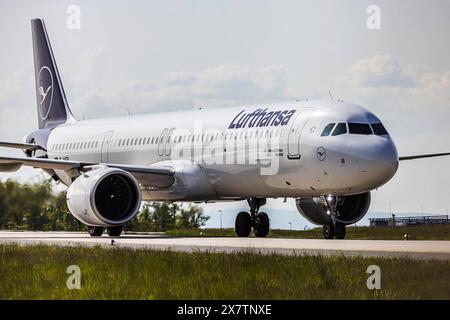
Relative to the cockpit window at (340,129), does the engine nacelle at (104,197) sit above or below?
below

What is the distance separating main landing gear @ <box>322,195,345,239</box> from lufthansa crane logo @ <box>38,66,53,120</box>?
18702 millimetres

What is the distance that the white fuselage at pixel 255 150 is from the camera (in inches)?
1041

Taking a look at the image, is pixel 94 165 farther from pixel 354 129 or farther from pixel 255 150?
pixel 354 129

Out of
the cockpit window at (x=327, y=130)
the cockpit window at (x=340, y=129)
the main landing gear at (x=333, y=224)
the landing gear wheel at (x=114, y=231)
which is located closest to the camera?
the cockpit window at (x=340, y=129)

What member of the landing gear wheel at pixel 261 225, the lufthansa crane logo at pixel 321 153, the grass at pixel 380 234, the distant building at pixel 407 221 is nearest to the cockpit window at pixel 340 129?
the lufthansa crane logo at pixel 321 153

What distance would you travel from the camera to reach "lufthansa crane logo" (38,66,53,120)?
43.2 m

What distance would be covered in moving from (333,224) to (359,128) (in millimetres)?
2868

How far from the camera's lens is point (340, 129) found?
2694cm

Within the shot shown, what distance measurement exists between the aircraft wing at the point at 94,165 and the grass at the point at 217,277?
11.8 meters

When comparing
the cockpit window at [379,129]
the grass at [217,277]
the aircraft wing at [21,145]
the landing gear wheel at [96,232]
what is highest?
the aircraft wing at [21,145]

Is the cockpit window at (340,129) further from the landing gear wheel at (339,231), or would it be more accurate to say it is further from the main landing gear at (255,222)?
the main landing gear at (255,222)

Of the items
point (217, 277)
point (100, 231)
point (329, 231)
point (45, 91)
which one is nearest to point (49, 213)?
point (45, 91)

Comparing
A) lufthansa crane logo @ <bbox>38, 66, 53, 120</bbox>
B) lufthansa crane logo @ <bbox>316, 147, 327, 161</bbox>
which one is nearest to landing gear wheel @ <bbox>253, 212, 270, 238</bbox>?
lufthansa crane logo @ <bbox>316, 147, 327, 161</bbox>
